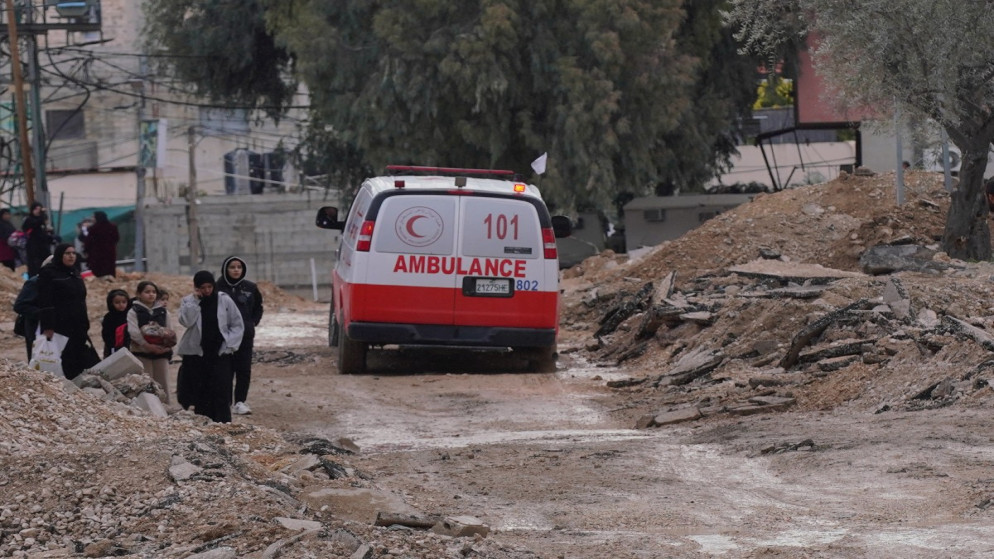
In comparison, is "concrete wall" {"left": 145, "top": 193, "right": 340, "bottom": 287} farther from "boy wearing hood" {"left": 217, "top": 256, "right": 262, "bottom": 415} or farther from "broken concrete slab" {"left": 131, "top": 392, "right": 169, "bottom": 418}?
"broken concrete slab" {"left": 131, "top": 392, "right": 169, "bottom": 418}

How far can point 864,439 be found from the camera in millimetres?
9711

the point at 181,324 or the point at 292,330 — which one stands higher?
the point at 181,324

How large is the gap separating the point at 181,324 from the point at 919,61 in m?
9.63

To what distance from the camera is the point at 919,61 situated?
1723cm

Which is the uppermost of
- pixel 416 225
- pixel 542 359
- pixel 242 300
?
pixel 416 225

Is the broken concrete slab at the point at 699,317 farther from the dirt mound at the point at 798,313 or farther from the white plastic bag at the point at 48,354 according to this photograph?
the white plastic bag at the point at 48,354

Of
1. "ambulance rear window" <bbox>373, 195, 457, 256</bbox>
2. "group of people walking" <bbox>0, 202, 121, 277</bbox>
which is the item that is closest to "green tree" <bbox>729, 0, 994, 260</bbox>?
"ambulance rear window" <bbox>373, 195, 457, 256</bbox>

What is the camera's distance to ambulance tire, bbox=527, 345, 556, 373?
52.2 ft

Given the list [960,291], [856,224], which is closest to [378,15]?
[856,224]

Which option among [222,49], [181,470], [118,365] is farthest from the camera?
[222,49]

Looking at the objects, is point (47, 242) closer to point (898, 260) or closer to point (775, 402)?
point (898, 260)

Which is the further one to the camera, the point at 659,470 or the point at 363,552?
the point at 659,470

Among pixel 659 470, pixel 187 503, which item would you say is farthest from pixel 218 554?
pixel 659 470

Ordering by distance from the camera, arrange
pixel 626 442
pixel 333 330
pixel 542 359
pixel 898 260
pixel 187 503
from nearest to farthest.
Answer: pixel 187 503 < pixel 626 442 < pixel 542 359 < pixel 333 330 < pixel 898 260
